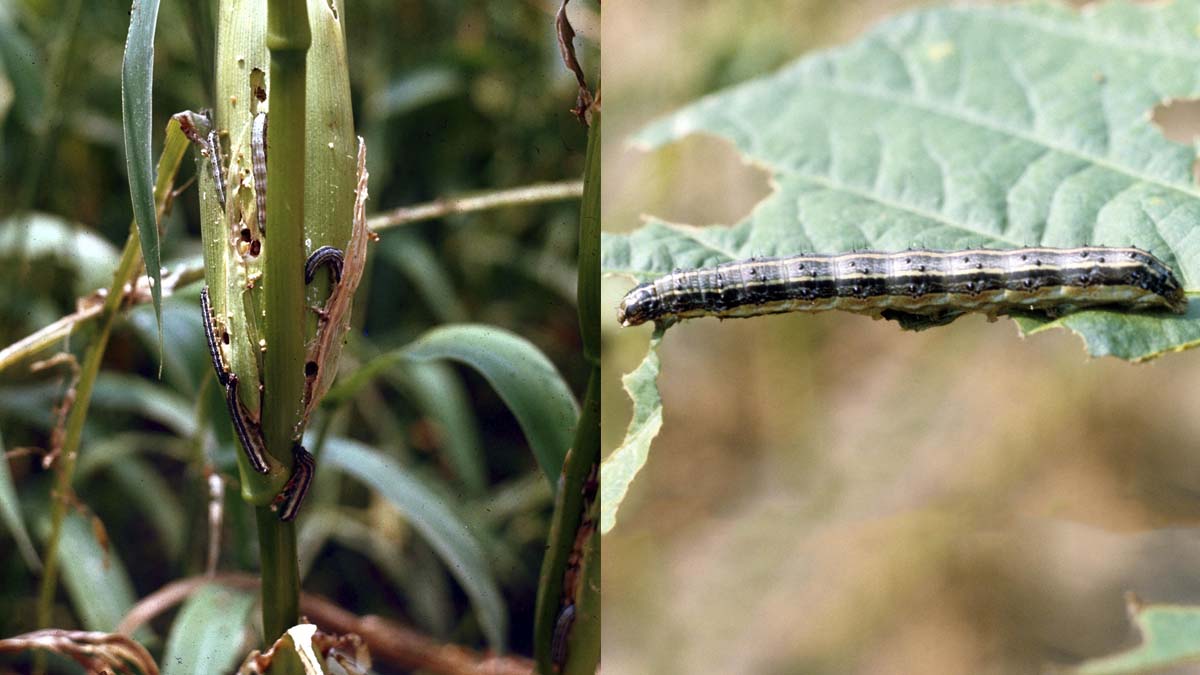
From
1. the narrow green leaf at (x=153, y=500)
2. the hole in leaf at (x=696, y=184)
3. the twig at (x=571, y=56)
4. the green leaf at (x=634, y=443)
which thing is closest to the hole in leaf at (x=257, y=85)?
the twig at (x=571, y=56)

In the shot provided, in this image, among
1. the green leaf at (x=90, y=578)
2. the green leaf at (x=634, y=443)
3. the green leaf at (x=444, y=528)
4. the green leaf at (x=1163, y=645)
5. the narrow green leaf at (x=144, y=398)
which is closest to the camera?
the green leaf at (x=1163, y=645)

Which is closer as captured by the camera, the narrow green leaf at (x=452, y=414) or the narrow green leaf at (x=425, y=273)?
the narrow green leaf at (x=452, y=414)

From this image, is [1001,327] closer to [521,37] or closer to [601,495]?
[521,37]

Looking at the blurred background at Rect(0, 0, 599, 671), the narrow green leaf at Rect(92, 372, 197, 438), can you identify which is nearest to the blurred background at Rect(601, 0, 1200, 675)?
the blurred background at Rect(0, 0, 599, 671)

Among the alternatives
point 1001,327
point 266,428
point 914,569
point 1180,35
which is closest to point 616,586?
point 914,569

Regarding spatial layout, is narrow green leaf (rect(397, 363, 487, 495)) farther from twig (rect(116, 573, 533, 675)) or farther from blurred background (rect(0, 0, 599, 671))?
twig (rect(116, 573, 533, 675))

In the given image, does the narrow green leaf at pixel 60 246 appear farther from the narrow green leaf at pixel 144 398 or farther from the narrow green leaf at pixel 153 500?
the narrow green leaf at pixel 153 500
